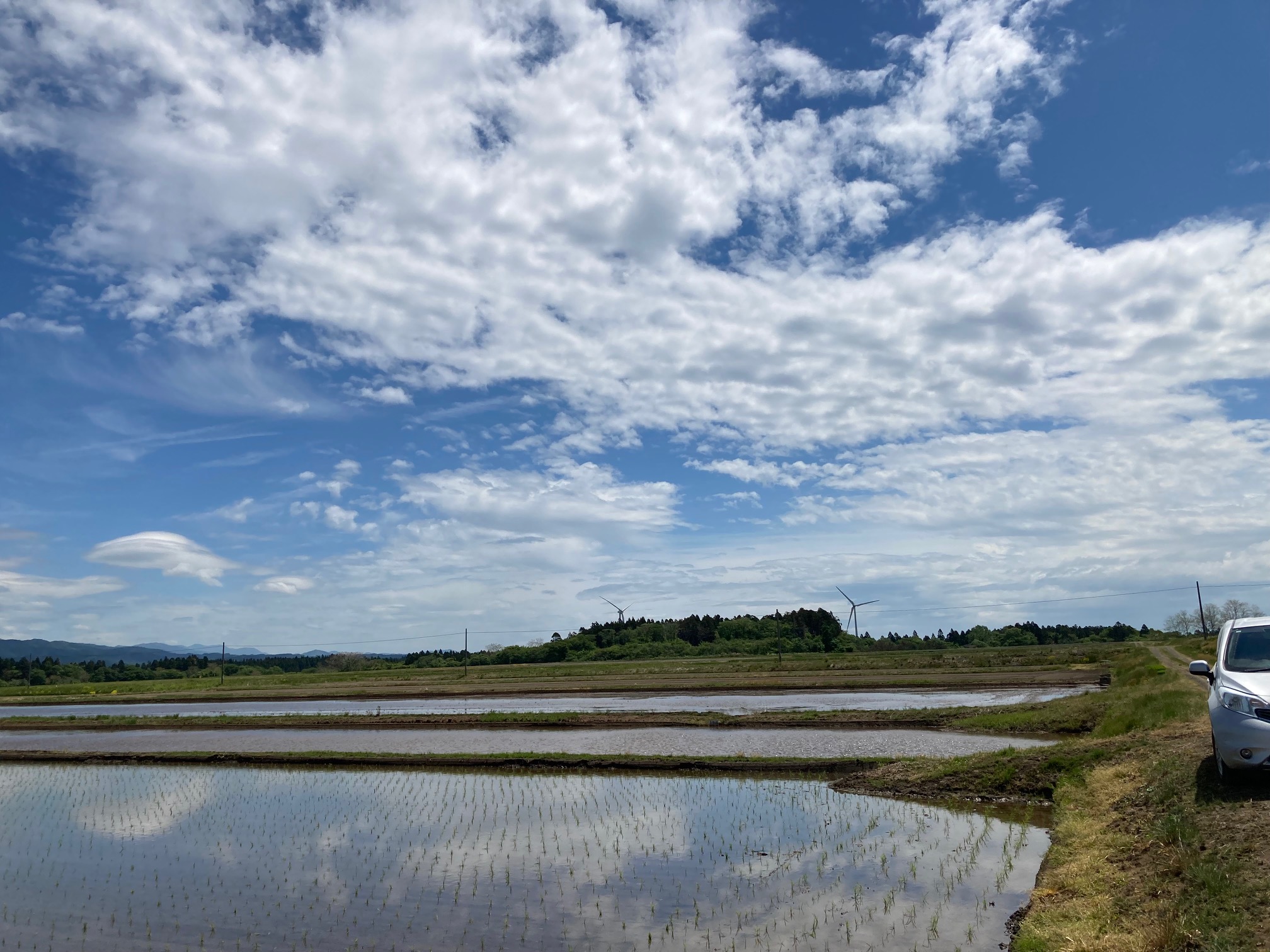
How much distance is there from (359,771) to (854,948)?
21934 mm

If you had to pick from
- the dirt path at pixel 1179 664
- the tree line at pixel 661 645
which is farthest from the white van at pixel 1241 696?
the tree line at pixel 661 645

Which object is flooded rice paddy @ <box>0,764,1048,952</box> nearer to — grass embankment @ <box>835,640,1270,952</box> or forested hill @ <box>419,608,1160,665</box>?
grass embankment @ <box>835,640,1270,952</box>

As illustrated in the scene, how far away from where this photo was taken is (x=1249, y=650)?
11930 millimetres

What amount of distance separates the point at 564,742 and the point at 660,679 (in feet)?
136

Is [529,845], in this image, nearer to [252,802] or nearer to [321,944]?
[321,944]

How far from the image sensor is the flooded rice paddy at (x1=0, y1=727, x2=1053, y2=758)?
2848 centimetres

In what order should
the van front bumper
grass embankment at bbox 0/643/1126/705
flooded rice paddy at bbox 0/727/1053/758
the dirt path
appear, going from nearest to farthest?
the van front bumper < flooded rice paddy at bbox 0/727/1053/758 < the dirt path < grass embankment at bbox 0/643/1126/705

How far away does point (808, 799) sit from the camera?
2067cm

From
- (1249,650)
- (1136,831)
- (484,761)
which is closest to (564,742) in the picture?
(484,761)

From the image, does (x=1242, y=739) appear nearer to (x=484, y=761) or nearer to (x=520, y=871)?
(x=520, y=871)

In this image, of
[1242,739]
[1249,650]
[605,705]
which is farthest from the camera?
[605,705]

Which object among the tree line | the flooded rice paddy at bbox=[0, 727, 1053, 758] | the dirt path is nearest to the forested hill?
the tree line

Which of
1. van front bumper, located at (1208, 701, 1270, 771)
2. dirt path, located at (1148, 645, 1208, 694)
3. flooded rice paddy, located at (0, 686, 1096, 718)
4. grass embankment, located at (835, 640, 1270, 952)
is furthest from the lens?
flooded rice paddy, located at (0, 686, 1096, 718)

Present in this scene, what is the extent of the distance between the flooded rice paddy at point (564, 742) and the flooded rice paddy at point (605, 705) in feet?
21.8
